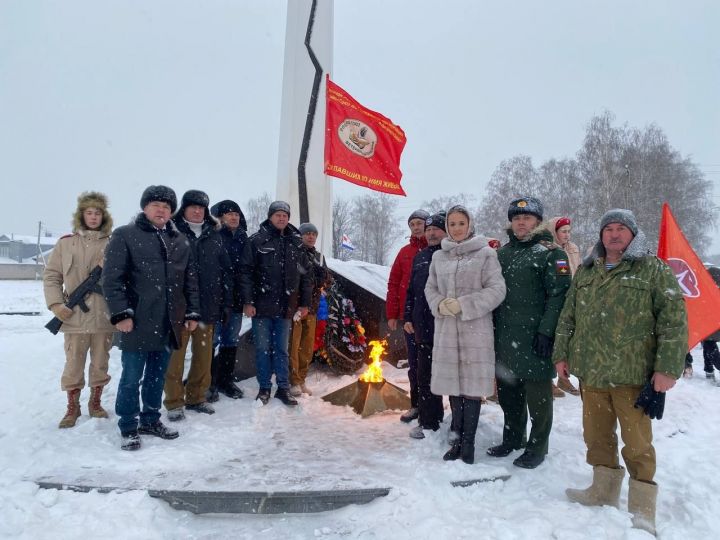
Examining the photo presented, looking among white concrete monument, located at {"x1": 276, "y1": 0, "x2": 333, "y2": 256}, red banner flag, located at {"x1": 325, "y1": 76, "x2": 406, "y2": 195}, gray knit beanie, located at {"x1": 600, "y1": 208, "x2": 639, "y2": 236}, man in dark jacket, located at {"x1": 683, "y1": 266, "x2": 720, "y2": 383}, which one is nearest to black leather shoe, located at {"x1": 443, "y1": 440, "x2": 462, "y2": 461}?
gray knit beanie, located at {"x1": 600, "y1": 208, "x2": 639, "y2": 236}

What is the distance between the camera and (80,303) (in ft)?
13.3

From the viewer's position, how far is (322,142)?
23.9ft

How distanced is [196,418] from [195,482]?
4.29 feet

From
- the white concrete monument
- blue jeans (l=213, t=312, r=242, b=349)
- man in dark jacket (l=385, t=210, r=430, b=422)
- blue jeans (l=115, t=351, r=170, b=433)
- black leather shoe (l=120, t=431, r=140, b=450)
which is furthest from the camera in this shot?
the white concrete monument

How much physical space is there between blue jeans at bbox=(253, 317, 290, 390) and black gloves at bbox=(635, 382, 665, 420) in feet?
10.4

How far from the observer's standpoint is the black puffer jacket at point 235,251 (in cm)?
474

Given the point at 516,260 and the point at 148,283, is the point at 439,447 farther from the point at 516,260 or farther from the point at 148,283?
the point at 148,283

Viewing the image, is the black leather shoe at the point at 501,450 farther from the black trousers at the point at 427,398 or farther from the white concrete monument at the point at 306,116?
the white concrete monument at the point at 306,116

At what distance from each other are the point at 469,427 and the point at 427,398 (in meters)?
0.65

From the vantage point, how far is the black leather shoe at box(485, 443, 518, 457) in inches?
141

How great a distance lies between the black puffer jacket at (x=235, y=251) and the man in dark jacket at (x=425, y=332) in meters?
1.78

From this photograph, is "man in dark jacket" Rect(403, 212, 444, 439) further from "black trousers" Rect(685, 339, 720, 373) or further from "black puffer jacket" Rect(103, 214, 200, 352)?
"black trousers" Rect(685, 339, 720, 373)

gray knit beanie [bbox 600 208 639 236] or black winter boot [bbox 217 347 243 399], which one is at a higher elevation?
gray knit beanie [bbox 600 208 639 236]

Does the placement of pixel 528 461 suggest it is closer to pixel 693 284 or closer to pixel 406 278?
pixel 406 278
